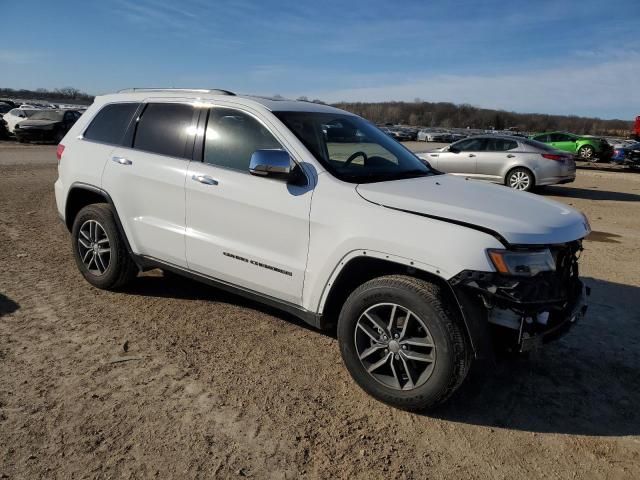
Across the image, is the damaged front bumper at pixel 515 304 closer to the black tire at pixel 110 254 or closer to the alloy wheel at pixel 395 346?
the alloy wheel at pixel 395 346

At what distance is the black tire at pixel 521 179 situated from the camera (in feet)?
43.4

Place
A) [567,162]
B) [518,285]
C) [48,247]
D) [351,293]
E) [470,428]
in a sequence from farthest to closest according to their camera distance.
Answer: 1. [567,162]
2. [48,247]
3. [351,293]
4. [470,428]
5. [518,285]

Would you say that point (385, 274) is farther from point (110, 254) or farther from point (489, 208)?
point (110, 254)

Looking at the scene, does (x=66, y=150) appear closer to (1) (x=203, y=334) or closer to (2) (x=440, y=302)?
(1) (x=203, y=334)

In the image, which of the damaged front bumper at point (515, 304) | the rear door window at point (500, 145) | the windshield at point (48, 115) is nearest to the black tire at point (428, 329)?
the damaged front bumper at point (515, 304)

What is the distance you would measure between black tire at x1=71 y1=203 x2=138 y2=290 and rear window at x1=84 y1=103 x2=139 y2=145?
630 mm

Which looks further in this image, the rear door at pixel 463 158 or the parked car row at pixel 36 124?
the parked car row at pixel 36 124

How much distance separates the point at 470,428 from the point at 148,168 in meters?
3.11

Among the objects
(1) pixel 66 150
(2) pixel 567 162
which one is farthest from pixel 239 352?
(2) pixel 567 162

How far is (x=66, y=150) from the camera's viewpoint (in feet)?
16.5

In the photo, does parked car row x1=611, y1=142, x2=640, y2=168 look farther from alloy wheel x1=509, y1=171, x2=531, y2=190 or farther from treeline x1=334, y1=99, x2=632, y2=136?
treeline x1=334, y1=99, x2=632, y2=136

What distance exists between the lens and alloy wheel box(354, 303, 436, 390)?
305 centimetres

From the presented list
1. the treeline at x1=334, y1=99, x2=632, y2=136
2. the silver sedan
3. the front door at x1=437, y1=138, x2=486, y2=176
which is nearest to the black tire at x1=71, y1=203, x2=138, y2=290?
the silver sedan

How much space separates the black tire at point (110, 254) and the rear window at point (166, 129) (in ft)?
2.33
